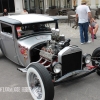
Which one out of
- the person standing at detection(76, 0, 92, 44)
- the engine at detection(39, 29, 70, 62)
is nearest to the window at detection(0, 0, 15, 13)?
the person standing at detection(76, 0, 92, 44)

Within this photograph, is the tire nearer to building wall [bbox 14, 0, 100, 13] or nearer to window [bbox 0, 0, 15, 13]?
building wall [bbox 14, 0, 100, 13]

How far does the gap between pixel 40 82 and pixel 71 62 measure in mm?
858

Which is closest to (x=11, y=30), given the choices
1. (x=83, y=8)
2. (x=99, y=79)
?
(x=99, y=79)

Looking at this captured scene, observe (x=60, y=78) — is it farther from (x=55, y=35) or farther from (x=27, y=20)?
(x=27, y=20)

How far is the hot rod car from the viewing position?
3299 millimetres

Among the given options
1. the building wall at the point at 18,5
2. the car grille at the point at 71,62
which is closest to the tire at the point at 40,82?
the car grille at the point at 71,62

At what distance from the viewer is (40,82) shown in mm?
3180

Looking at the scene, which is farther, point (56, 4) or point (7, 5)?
point (56, 4)

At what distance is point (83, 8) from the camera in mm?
6895

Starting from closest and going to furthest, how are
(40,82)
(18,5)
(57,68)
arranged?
(40,82) < (57,68) < (18,5)

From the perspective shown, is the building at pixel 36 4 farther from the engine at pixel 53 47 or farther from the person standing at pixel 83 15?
the engine at pixel 53 47

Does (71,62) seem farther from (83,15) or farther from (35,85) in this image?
(83,15)

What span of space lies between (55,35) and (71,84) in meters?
1.11

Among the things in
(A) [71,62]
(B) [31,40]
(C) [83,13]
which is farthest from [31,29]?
(C) [83,13]
